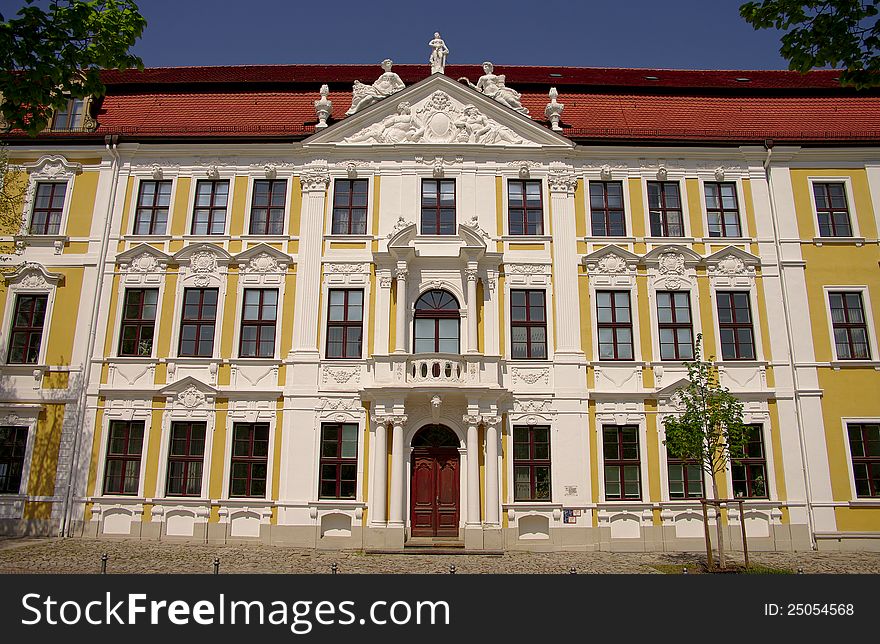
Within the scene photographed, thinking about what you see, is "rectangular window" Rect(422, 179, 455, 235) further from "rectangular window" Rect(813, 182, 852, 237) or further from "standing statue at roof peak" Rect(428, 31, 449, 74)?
"rectangular window" Rect(813, 182, 852, 237)

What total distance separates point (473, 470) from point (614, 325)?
247 inches

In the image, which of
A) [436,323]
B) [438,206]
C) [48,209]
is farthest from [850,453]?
[48,209]

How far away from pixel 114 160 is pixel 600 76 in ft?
58.6

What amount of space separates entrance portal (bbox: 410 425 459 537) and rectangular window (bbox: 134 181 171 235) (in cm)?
1088

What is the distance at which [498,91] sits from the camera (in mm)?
21875

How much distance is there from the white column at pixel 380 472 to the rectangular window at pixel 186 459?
5.17 meters

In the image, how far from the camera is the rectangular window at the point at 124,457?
63.9ft

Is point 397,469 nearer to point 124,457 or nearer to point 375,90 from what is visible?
point 124,457

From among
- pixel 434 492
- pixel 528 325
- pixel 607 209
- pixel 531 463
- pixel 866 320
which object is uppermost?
pixel 607 209

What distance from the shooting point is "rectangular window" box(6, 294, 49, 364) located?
20.5 m

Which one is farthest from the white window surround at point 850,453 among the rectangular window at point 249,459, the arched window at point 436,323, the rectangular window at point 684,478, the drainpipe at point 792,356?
the rectangular window at point 249,459

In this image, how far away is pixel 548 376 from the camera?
65.1 ft

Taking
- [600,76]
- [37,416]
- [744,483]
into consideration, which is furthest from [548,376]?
[37,416]

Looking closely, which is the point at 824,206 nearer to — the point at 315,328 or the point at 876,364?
the point at 876,364
